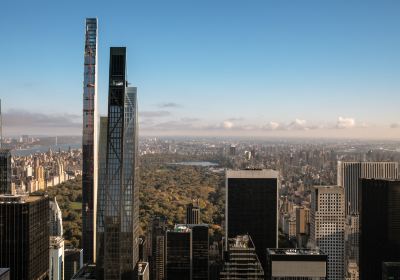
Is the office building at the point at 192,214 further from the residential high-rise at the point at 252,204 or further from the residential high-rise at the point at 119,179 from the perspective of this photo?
the residential high-rise at the point at 119,179

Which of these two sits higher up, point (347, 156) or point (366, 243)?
point (347, 156)

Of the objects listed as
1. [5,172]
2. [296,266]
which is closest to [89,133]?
[5,172]

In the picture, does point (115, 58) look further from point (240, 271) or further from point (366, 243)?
point (366, 243)

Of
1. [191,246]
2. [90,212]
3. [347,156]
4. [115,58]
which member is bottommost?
[191,246]

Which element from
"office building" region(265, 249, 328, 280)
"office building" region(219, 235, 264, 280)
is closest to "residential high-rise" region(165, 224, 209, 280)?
"office building" region(265, 249, 328, 280)

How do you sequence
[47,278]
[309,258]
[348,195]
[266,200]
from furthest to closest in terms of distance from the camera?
[348,195]
[266,200]
[47,278]
[309,258]

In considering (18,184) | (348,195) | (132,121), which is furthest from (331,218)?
(18,184)

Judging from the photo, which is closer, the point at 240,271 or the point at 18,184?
the point at 240,271
